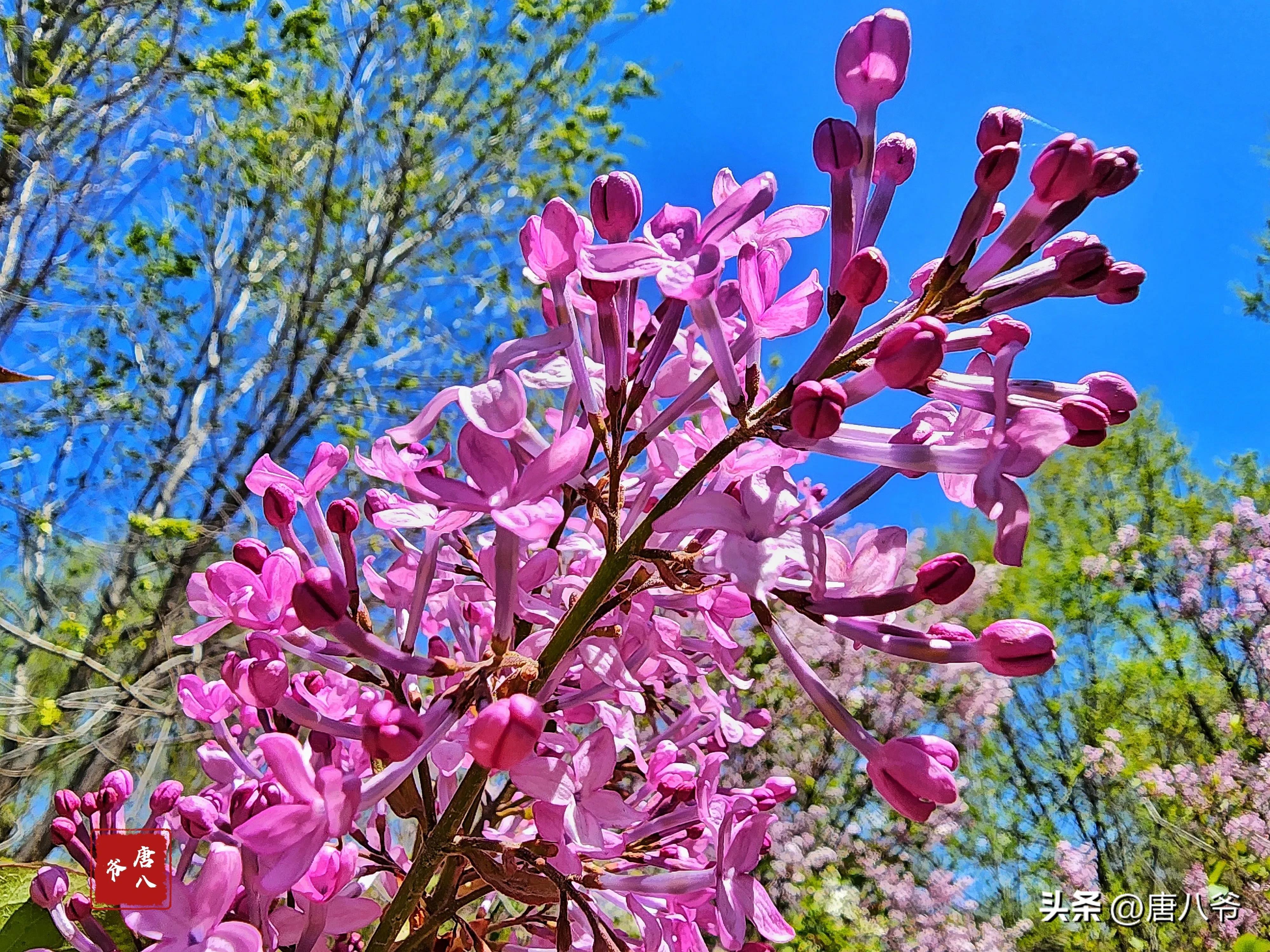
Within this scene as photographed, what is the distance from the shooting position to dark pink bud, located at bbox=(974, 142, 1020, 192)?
1.40ft

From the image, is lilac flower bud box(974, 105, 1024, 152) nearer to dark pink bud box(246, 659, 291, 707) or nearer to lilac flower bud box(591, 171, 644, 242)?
lilac flower bud box(591, 171, 644, 242)

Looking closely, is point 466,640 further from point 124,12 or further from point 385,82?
point 385,82

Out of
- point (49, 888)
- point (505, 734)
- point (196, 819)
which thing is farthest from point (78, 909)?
point (505, 734)

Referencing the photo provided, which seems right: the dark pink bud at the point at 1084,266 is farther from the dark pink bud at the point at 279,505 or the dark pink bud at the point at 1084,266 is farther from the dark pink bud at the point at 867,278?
the dark pink bud at the point at 279,505

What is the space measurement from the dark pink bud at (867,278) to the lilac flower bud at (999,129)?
13cm

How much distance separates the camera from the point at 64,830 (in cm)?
65

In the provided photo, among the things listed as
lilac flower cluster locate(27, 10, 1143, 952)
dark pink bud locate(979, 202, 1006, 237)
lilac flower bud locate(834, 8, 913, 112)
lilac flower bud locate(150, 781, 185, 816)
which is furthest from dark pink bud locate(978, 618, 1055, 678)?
lilac flower bud locate(150, 781, 185, 816)

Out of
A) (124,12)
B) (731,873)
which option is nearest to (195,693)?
(731,873)

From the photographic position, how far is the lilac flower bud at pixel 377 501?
521 mm

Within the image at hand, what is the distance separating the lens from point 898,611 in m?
0.40

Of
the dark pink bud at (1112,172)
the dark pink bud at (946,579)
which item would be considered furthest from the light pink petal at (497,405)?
the dark pink bud at (1112,172)

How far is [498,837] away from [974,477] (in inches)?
17.3

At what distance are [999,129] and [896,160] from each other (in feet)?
0.21

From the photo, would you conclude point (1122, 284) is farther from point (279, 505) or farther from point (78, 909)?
point (78, 909)
